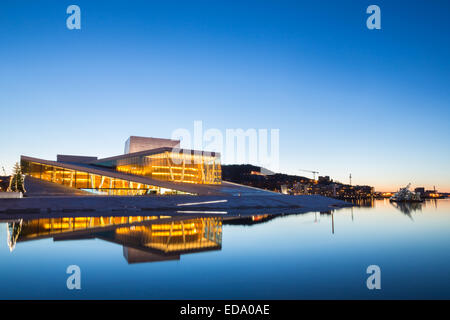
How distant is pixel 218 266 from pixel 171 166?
35.8 metres

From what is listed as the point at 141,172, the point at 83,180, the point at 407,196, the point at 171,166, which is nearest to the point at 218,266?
the point at 83,180

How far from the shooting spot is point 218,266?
7.90 metres

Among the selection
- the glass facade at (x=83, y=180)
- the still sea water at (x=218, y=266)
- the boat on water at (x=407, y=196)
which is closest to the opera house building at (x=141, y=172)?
the glass facade at (x=83, y=180)

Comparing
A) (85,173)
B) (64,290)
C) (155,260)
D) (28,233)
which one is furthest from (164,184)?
(64,290)

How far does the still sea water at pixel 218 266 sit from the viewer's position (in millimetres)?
5883

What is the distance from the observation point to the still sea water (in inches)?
232

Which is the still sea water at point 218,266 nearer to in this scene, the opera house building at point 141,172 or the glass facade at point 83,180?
the opera house building at point 141,172

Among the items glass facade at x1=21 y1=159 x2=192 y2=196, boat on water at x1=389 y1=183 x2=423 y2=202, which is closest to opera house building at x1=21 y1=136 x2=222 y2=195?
glass facade at x1=21 y1=159 x2=192 y2=196

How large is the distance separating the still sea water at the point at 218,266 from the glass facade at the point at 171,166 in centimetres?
2936

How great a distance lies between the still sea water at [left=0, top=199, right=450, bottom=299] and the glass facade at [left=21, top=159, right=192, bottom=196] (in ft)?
81.4

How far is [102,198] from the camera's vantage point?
28.1 metres

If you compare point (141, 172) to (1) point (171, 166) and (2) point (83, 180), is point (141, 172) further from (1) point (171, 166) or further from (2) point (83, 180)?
(2) point (83, 180)

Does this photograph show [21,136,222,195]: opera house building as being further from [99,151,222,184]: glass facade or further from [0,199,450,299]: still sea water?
[0,199,450,299]: still sea water
